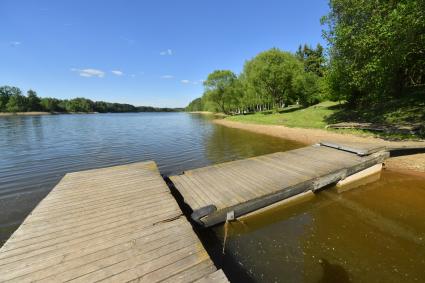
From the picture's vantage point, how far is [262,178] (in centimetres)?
766

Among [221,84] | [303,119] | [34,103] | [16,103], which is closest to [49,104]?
[34,103]

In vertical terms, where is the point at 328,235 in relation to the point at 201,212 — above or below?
below

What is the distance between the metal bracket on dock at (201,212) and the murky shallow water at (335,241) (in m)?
0.81

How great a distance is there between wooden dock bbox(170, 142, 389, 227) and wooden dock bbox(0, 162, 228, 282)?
3.53ft

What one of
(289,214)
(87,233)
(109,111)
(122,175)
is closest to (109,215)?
(87,233)

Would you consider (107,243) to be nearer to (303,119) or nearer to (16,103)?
(303,119)

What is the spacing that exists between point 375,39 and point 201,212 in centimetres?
1611

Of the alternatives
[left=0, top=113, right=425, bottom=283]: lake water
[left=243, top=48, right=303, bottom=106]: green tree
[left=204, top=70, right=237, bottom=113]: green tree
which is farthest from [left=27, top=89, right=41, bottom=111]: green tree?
[left=0, top=113, right=425, bottom=283]: lake water

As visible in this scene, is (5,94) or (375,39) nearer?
(375,39)

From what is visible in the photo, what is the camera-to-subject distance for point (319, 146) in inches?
486

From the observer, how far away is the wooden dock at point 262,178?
5986 mm

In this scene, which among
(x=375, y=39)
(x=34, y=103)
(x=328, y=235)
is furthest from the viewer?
(x=34, y=103)

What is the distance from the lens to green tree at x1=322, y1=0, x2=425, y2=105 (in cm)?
1266

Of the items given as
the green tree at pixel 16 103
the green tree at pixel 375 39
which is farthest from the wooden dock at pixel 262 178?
the green tree at pixel 16 103
